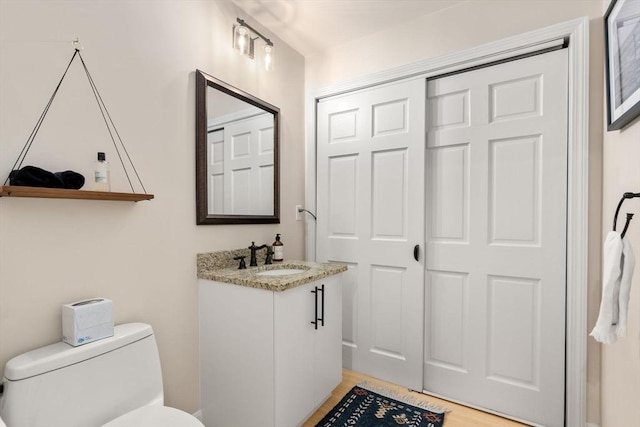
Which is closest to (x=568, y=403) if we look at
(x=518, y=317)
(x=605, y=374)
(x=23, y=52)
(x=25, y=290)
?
(x=605, y=374)

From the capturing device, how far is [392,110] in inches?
85.0

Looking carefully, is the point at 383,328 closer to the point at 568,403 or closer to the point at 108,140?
the point at 568,403

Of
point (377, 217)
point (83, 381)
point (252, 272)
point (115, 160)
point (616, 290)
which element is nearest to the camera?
point (616, 290)

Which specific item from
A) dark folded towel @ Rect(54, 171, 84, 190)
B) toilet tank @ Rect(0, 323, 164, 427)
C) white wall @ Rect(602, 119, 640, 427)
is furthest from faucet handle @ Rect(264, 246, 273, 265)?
white wall @ Rect(602, 119, 640, 427)

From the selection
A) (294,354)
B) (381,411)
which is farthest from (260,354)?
(381,411)

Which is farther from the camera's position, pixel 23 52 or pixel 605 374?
pixel 605 374

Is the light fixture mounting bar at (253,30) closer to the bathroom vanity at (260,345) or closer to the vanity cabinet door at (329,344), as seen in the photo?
the bathroom vanity at (260,345)

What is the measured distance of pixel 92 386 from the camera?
1.12m

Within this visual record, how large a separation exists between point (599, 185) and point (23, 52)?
259 cm

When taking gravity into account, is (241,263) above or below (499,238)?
below

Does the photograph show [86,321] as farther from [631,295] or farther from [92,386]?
[631,295]

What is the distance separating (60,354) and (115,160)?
0.79 meters

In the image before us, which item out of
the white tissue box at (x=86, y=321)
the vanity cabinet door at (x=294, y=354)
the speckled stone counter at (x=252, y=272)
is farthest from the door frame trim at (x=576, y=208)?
the white tissue box at (x=86, y=321)

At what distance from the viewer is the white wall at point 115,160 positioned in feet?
3.55
